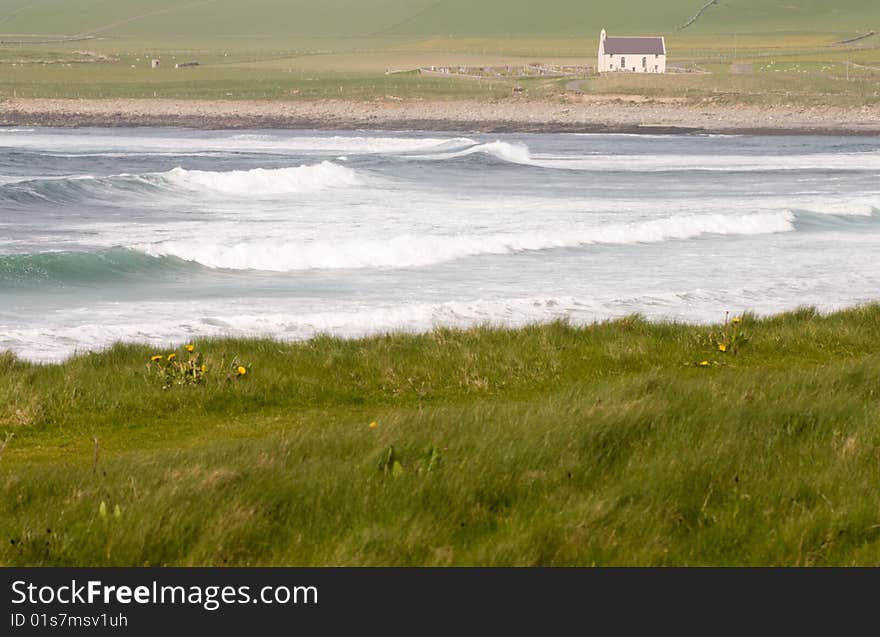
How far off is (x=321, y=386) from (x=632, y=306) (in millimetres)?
8298

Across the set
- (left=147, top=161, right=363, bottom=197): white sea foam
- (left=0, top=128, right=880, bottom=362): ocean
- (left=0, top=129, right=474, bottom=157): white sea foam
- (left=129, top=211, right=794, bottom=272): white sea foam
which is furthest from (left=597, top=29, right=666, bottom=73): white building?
(left=129, top=211, right=794, bottom=272): white sea foam

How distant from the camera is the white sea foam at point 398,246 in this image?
22.4m

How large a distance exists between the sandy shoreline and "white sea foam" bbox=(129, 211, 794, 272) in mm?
60963

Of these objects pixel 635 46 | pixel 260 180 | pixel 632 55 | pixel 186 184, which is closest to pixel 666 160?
pixel 260 180

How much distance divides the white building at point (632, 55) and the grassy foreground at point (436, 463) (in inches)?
5654

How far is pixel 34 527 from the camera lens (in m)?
6.17

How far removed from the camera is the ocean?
16.9 metres

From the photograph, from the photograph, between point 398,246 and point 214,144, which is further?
point 214,144

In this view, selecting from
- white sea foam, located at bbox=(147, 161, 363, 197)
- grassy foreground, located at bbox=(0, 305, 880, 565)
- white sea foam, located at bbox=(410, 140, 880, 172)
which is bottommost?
white sea foam, located at bbox=(410, 140, 880, 172)

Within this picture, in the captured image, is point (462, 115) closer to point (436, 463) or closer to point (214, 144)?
point (214, 144)

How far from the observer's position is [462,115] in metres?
102

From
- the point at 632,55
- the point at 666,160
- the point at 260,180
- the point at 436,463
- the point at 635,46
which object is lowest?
the point at 666,160

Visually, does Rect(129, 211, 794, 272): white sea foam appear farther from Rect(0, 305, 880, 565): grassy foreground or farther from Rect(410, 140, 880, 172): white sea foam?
Rect(410, 140, 880, 172): white sea foam

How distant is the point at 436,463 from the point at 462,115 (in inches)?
3816
